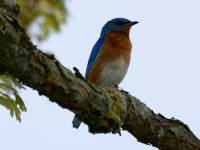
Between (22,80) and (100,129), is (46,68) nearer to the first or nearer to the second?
(22,80)

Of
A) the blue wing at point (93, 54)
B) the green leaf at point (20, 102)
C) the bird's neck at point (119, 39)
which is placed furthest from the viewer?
the bird's neck at point (119, 39)

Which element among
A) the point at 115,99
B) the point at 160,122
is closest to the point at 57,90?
the point at 115,99

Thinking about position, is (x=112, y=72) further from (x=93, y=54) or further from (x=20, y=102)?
(x=20, y=102)

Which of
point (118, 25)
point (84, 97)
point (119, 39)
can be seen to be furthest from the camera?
point (118, 25)

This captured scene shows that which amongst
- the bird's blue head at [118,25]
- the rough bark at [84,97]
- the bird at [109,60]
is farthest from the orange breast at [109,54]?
the rough bark at [84,97]

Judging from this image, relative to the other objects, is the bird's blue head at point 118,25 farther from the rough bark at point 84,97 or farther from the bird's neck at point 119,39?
the rough bark at point 84,97

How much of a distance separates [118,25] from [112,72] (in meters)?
1.48

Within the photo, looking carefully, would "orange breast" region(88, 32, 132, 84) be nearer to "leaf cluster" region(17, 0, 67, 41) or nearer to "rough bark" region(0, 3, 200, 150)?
"leaf cluster" region(17, 0, 67, 41)

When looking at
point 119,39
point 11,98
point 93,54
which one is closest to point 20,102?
point 11,98

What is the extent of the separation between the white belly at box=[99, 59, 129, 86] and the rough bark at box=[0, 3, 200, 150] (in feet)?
9.43

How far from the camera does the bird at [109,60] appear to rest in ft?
27.6

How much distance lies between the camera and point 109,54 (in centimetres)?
853

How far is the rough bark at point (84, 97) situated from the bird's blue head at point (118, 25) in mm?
4098

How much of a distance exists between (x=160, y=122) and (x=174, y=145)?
26cm
